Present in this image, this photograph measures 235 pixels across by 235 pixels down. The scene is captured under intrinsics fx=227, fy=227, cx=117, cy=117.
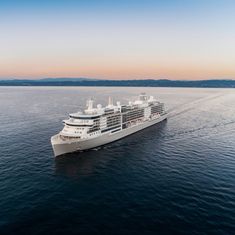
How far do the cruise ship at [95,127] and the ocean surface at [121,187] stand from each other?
2.84 m

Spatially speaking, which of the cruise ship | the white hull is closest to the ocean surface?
the white hull

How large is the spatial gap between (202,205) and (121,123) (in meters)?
46.3

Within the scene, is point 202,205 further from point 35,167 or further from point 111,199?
point 35,167

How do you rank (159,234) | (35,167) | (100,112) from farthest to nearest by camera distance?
(100,112)
(35,167)
(159,234)

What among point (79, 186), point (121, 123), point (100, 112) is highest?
point (100, 112)

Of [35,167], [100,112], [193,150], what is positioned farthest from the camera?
[100,112]

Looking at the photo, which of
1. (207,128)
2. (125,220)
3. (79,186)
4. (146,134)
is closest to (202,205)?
(125,220)

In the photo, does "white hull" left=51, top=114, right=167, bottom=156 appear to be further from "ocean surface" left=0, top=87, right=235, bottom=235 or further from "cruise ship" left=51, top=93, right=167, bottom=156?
"ocean surface" left=0, top=87, right=235, bottom=235

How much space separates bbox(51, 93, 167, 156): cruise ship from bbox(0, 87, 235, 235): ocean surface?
2836 mm

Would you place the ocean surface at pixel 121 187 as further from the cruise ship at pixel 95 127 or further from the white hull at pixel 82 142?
the cruise ship at pixel 95 127

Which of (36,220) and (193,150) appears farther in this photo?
(193,150)

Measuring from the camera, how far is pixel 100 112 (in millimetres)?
71000

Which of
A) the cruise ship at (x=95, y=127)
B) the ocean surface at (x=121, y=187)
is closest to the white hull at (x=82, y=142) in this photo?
the cruise ship at (x=95, y=127)

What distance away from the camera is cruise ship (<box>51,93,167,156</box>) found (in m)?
60.5
